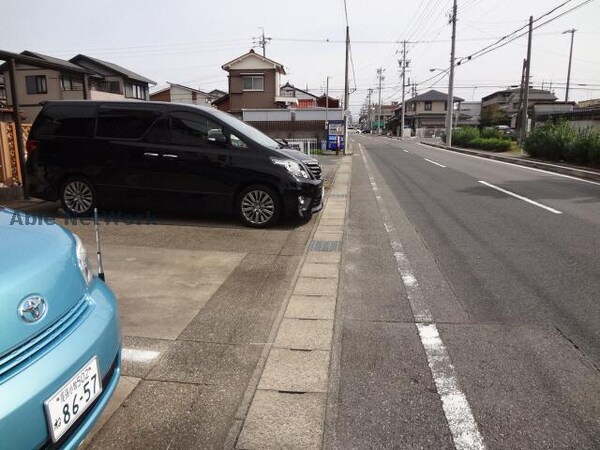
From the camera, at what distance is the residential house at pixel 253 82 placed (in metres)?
36.3

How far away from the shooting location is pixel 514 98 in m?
71.9

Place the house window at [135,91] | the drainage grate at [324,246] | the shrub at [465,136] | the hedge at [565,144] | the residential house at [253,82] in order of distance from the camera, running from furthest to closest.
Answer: the house window at [135,91], the residential house at [253,82], the shrub at [465,136], the hedge at [565,144], the drainage grate at [324,246]

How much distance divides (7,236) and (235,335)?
68.3 inches

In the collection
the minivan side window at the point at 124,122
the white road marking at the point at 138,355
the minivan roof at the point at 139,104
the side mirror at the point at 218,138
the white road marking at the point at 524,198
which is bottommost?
the white road marking at the point at 138,355

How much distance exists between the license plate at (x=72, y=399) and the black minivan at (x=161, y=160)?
4.77 meters

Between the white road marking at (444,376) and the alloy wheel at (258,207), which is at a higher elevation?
the alloy wheel at (258,207)

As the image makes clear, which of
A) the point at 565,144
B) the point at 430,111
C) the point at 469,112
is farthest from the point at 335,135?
the point at 469,112

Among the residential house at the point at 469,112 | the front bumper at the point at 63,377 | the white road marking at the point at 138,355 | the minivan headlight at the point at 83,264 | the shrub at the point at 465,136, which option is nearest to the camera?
the front bumper at the point at 63,377

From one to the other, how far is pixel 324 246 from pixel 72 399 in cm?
433

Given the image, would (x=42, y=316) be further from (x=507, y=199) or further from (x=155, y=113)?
(x=507, y=199)

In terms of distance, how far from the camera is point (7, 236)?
6.78 ft

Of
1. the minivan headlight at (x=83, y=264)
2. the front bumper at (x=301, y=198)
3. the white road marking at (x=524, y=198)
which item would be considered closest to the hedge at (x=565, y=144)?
the white road marking at (x=524, y=198)

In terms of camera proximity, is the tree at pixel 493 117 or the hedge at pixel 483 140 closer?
the hedge at pixel 483 140

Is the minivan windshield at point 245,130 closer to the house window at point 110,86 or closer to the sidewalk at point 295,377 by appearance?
the sidewalk at point 295,377
